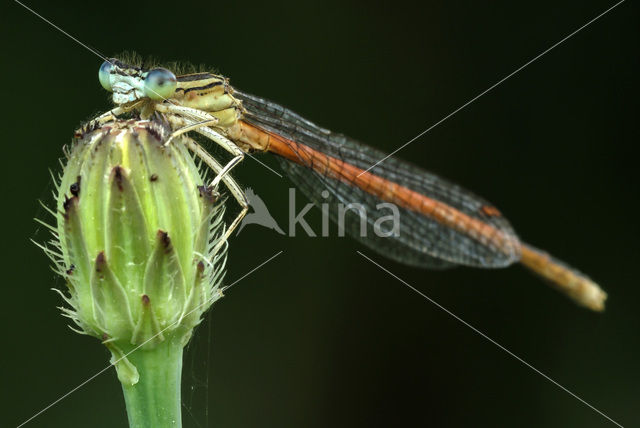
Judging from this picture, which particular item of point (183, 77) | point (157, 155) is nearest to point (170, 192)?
point (157, 155)

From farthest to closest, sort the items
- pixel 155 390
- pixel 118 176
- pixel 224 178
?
1. pixel 224 178
2. pixel 155 390
3. pixel 118 176

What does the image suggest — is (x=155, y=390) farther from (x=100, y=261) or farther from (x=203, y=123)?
(x=203, y=123)

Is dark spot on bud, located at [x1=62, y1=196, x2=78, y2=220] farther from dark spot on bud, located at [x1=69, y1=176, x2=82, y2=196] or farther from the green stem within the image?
the green stem

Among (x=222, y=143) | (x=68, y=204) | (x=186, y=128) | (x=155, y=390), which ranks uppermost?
(x=222, y=143)

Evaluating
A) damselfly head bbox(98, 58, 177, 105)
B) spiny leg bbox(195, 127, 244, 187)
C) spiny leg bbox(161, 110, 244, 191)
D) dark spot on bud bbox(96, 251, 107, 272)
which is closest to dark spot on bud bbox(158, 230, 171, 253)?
dark spot on bud bbox(96, 251, 107, 272)

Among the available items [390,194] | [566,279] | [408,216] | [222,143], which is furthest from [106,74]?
[566,279]

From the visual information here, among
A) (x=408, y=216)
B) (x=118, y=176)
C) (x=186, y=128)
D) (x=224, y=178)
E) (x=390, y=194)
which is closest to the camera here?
(x=118, y=176)

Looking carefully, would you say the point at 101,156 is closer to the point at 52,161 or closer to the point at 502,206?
the point at 52,161
